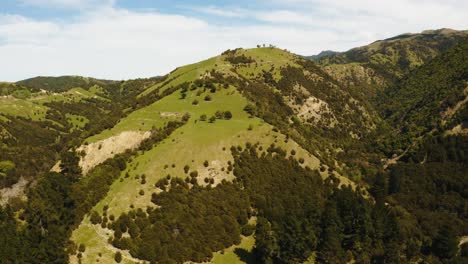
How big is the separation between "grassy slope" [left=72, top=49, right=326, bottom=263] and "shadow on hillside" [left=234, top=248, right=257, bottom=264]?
136 centimetres

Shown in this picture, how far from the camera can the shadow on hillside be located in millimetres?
67750

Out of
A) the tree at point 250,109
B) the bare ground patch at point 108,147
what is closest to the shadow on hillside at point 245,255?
the bare ground patch at point 108,147

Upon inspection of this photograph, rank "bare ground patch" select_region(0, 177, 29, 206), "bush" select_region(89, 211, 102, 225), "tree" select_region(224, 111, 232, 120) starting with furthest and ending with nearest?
"tree" select_region(224, 111, 232, 120) < "bare ground patch" select_region(0, 177, 29, 206) < "bush" select_region(89, 211, 102, 225)

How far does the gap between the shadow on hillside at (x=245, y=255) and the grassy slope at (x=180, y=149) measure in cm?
136

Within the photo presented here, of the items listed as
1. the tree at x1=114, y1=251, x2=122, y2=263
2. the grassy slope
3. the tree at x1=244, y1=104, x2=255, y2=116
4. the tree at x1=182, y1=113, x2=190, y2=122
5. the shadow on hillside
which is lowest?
the shadow on hillside

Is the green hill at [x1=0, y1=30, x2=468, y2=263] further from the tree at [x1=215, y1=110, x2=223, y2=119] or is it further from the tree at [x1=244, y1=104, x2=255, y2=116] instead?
the tree at [x1=215, y1=110, x2=223, y2=119]

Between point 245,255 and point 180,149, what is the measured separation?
102ft

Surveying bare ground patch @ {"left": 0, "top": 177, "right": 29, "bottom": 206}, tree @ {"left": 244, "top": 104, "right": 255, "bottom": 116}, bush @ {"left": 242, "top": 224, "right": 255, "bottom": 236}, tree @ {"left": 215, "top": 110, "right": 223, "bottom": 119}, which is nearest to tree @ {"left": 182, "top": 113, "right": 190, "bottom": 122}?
tree @ {"left": 215, "top": 110, "right": 223, "bottom": 119}

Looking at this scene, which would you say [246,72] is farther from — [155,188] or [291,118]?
[155,188]

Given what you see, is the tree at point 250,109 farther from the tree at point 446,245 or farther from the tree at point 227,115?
the tree at point 446,245

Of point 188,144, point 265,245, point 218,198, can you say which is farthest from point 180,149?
point 265,245

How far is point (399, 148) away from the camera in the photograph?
15675cm

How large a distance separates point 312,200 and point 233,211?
1732cm

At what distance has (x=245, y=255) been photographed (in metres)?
69.1
